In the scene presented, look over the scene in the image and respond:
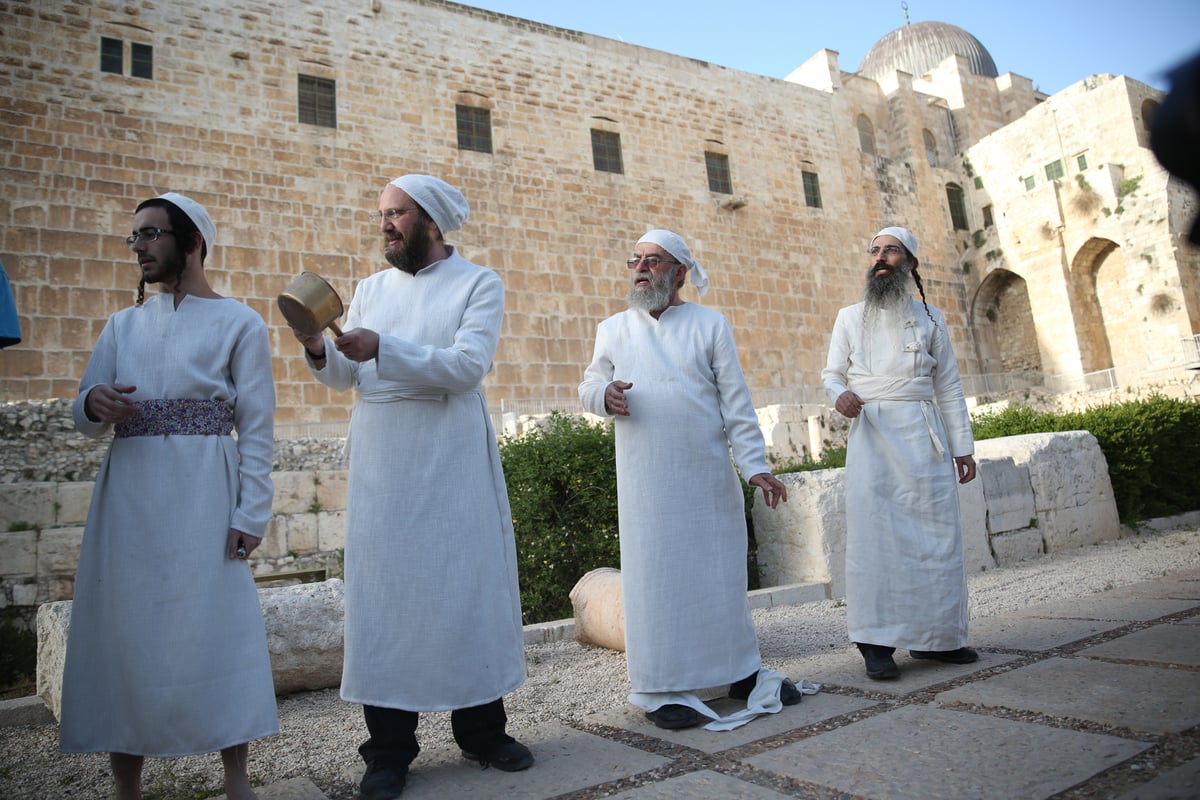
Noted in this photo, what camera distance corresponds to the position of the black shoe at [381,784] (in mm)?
1925

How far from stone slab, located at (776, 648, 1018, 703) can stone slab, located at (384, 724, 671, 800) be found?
2.68 ft

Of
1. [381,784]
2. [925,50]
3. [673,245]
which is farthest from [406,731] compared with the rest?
[925,50]

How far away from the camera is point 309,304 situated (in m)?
1.92

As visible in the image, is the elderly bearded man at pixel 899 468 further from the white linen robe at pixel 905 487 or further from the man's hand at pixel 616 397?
the man's hand at pixel 616 397

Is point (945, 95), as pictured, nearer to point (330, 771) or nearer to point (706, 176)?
point (706, 176)

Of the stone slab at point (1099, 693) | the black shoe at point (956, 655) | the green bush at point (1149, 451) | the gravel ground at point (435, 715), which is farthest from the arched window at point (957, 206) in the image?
the stone slab at point (1099, 693)

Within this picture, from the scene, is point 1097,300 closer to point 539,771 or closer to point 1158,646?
point 1158,646

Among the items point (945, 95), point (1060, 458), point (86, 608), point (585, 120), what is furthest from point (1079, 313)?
point (86, 608)

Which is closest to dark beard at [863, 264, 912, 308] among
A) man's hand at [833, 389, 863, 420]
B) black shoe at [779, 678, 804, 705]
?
man's hand at [833, 389, 863, 420]

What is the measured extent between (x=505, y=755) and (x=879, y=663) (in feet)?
4.90

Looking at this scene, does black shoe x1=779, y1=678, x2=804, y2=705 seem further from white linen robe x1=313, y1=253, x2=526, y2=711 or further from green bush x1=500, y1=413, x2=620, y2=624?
green bush x1=500, y1=413, x2=620, y2=624

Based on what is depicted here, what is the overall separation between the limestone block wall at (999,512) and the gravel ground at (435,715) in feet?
1.55

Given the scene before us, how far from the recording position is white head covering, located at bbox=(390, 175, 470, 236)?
2400mm

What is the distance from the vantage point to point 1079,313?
1908cm
